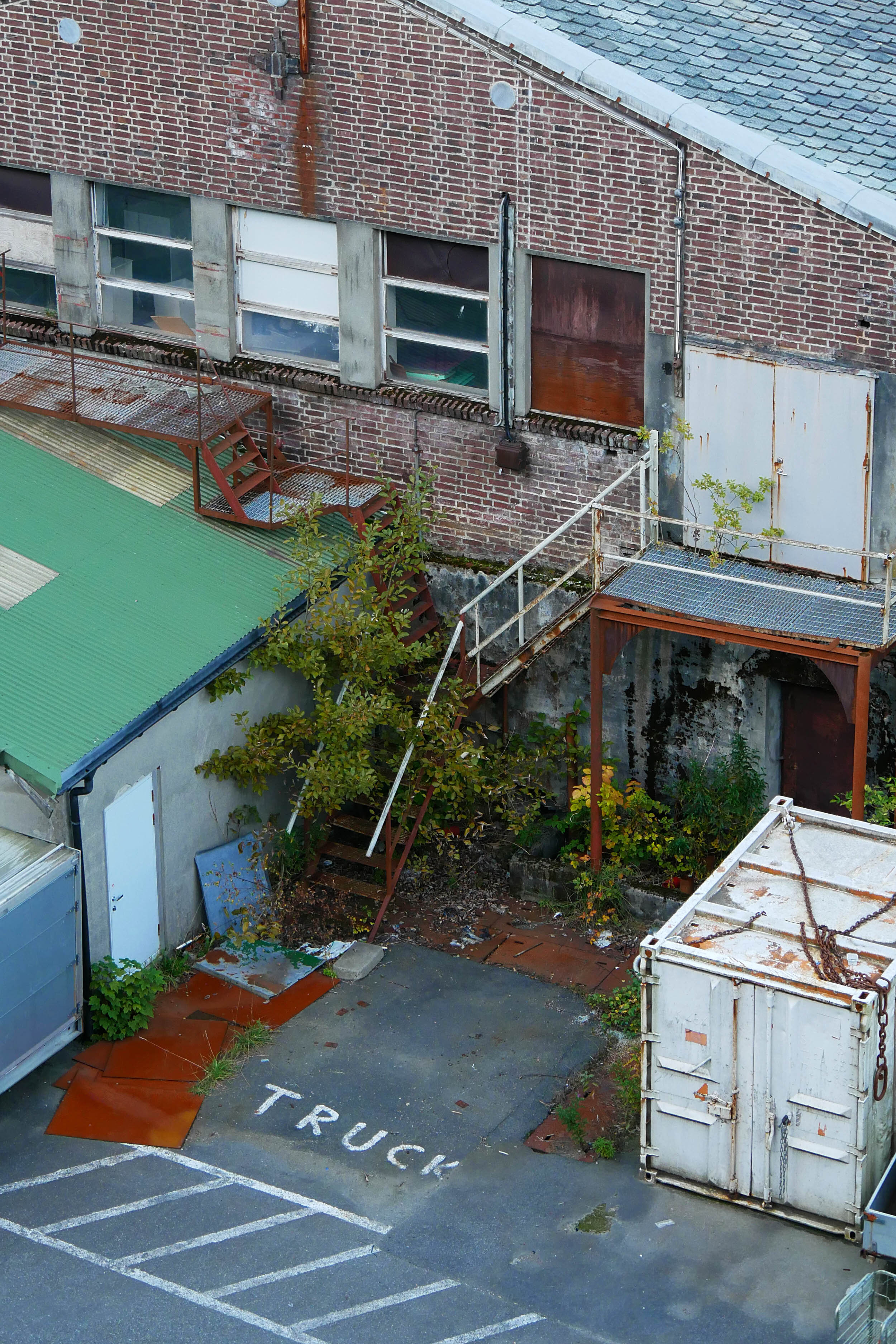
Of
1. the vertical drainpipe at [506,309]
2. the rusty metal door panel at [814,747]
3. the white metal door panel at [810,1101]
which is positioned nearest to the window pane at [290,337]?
the vertical drainpipe at [506,309]

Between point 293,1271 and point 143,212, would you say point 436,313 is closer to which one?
point 143,212

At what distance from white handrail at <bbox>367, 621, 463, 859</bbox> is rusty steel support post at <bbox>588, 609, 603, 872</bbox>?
1.41 meters

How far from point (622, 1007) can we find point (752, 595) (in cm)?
380

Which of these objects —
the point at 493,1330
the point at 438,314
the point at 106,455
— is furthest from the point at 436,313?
the point at 493,1330

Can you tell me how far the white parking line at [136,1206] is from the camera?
14.2m

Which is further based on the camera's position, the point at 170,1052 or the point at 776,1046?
the point at 170,1052

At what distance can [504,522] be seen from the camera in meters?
19.1

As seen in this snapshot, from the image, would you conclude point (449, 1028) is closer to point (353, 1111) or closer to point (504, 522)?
point (353, 1111)

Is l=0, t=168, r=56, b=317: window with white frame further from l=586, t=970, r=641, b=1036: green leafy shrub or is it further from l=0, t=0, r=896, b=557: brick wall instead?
l=586, t=970, r=641, b=1036: green leafy shrub

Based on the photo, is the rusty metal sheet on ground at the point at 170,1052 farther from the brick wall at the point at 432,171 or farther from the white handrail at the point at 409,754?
the brick wall at the point at 432,171

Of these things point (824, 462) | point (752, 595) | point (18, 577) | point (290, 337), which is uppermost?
point (290, 337)

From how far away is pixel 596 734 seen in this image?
58.9 ft

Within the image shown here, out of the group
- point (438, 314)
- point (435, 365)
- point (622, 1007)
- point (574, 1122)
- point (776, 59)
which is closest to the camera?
point (574, 1122)

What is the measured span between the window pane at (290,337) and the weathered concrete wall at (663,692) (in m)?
2.50
